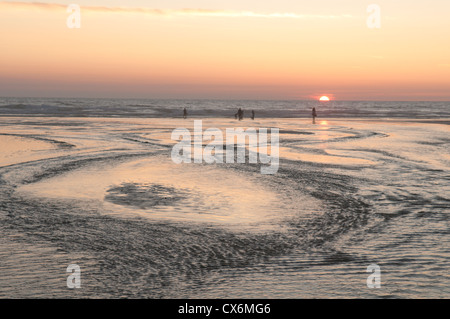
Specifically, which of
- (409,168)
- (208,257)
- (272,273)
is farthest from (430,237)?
(409,168)

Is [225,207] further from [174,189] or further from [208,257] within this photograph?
[208,257]

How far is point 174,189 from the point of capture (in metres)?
13.9

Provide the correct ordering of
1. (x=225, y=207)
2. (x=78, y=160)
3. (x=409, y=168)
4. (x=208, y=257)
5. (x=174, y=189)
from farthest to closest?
(x=78, y=160) → (x=409, y=168) → (x=174, y=189) → (x=225, y=207) → (x=208, y=257)

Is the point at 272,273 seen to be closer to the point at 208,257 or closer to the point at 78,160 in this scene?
the point at 208,257

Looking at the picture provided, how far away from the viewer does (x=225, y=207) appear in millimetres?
11727

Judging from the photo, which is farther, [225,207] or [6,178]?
[6,178]

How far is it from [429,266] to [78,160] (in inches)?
612

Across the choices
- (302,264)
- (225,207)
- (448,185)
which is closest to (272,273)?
(302,264)

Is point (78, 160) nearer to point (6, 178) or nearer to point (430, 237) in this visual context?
point (6, 178)

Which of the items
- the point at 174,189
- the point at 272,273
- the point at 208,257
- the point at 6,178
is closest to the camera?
the point at 272,273
